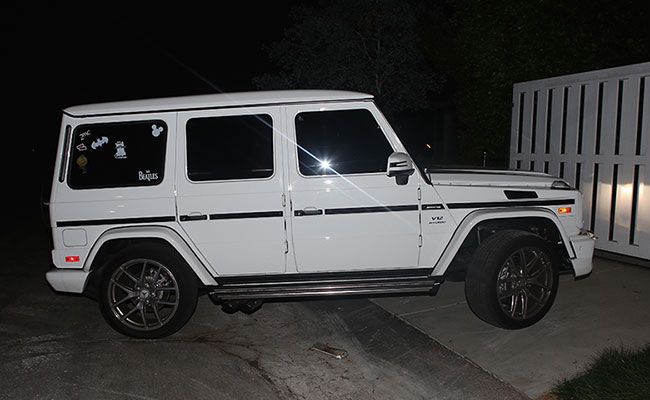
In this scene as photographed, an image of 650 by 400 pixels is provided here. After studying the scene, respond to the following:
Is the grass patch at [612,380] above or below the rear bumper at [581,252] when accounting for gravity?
below

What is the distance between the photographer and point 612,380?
4188 mm

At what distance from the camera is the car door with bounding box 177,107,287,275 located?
17.0ft

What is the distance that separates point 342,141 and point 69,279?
9.41 feet

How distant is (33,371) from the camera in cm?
485

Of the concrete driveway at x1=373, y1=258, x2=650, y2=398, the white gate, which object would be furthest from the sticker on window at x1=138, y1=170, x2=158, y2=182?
the white gate

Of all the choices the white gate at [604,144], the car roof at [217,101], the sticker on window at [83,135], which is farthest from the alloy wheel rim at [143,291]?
the white gate at [604,144]

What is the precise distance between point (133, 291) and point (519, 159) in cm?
671

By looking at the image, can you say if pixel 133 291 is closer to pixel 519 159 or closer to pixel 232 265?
pixel 232 265

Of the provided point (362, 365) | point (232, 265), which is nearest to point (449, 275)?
point (362, 365)

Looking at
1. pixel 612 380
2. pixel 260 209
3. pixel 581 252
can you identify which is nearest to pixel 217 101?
pixel 260 209

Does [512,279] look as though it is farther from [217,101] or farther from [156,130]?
[156,130]

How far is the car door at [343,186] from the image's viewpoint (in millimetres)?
5176

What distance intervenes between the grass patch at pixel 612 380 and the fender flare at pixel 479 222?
4.02ft

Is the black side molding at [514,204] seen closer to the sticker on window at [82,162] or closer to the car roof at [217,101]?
the car roof at [217,101]
